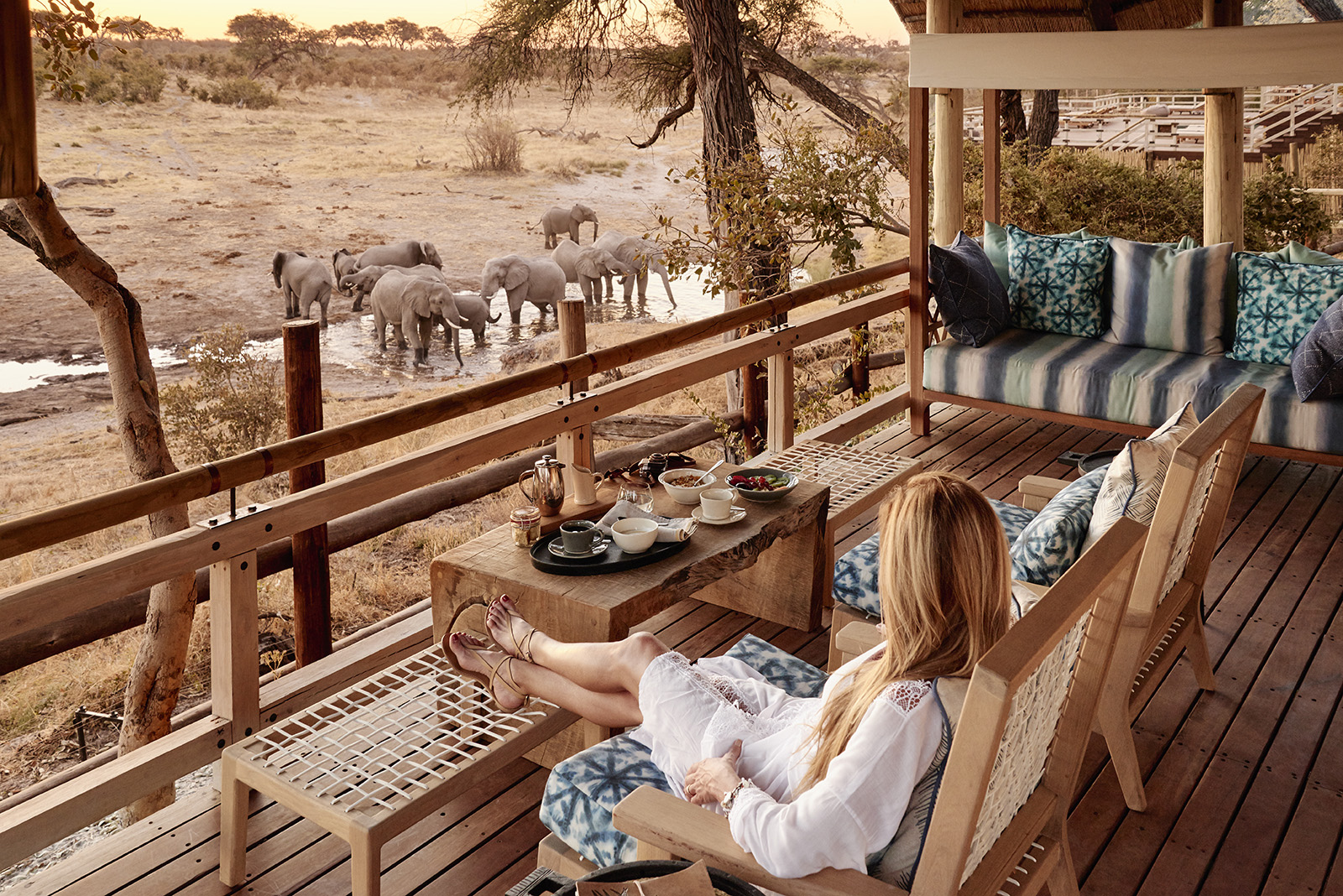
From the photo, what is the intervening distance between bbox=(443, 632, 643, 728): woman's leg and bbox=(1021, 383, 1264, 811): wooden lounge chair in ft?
3.30

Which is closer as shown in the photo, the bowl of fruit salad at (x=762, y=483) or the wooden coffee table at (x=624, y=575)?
the wooden coffee table at (x=624, y=575)

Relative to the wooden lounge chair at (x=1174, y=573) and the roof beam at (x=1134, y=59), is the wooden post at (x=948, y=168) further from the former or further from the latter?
the wooden lounge chair at (x=1174, y=573)

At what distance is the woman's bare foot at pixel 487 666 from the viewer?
91.1 inches

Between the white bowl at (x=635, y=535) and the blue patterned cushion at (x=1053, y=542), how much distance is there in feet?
2.68

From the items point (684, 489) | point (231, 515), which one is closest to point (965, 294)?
point (684, 489)

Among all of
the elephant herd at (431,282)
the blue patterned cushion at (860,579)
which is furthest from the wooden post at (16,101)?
the elephant herd at (431,282)

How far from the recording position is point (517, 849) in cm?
236

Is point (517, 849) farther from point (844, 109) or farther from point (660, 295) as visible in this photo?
point (660, 295)

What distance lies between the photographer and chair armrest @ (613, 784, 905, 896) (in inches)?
59.9

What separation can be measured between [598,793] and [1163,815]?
1310mm

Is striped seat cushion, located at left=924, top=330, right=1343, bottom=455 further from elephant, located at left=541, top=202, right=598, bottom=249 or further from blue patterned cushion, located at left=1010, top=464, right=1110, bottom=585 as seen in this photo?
elephant, located at left=541, top=202, right=598, bottom=249

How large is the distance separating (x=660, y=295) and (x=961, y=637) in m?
15.3

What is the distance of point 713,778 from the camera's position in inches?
68.1

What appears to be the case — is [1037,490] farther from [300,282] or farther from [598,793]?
[300,282]
